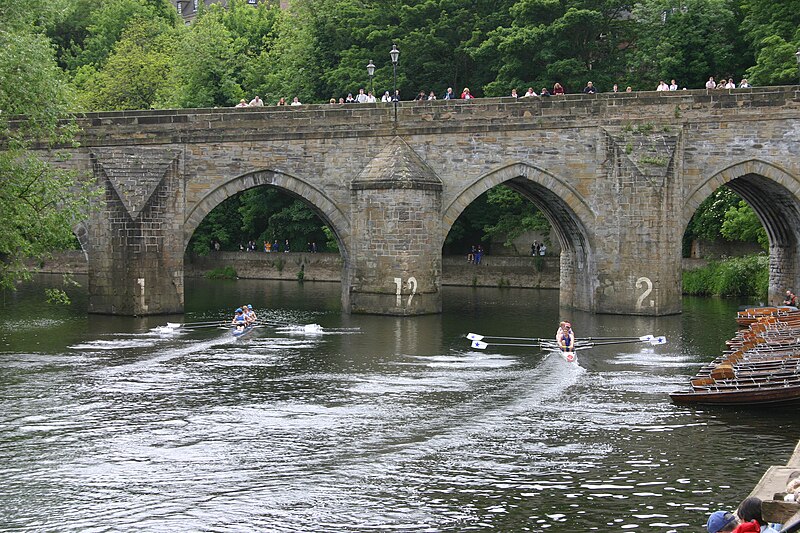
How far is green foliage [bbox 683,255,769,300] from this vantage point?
4609cm

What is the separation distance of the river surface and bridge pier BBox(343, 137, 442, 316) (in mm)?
4279

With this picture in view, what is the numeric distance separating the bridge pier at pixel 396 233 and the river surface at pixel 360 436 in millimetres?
4279

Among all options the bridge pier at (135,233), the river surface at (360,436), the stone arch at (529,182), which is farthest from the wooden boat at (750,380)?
the bridge pier at (135,233)

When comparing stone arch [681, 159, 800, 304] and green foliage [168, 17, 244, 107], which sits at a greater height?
green foliage [168, 17, 244, 107]

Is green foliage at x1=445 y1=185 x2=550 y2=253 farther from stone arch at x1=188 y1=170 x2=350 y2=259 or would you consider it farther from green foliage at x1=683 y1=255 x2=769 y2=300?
stone arch at x1=188 y1=170 x2=350 y2=259

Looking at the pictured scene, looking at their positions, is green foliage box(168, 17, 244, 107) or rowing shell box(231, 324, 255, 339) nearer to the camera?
rowing shell box(231, 324, 255, 339)

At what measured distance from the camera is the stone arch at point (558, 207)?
37.8 metres

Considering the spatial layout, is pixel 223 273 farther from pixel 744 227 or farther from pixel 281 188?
pixel 744 227

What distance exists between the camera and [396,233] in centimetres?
3709

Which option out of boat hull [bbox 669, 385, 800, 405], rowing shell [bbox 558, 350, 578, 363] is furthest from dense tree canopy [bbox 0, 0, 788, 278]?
boat hull [bbox 669, 385, 800, 405]

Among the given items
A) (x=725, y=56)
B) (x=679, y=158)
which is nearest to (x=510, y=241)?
(x=725, y=56)

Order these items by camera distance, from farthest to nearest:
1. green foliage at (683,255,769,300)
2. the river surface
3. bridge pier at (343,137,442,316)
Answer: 1. green foliage at (683,255,769,300)
2. bridge pier at (343,137,442,316)
3. the river surface

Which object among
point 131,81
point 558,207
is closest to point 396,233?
point 558,207

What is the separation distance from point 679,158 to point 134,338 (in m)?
17.6
